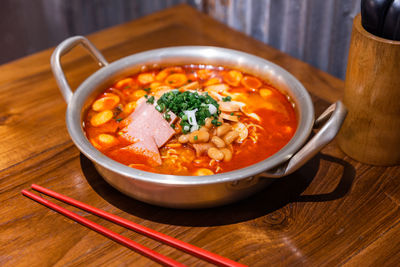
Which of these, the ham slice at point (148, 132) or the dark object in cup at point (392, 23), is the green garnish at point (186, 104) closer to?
the ham slice at point (148, 132)

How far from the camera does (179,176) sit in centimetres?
141

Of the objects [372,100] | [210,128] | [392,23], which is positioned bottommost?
[210,128]

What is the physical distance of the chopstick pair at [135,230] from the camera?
141 cm

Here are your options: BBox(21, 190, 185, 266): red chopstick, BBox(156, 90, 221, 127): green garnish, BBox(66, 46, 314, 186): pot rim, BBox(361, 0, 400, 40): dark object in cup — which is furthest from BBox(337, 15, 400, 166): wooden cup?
BBox(21, 190, 185, 266): red chopstick

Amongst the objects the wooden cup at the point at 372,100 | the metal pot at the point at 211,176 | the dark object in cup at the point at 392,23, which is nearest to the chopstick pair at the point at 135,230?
the metal pot at the point at 211,176

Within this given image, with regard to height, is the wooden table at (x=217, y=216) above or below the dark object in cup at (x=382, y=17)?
below

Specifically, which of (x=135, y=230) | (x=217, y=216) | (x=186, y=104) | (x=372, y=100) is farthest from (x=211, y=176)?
(x=372, y=100)

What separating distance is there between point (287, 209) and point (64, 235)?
0.81 m

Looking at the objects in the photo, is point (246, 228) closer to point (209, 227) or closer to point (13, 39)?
point (209, 227)

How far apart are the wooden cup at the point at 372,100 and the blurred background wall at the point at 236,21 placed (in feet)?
2.52

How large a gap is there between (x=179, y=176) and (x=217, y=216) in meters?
0.28

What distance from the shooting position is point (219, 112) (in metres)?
1.83

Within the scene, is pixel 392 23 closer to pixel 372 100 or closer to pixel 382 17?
pixel 382 17

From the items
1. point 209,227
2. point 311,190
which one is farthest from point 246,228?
point 311,190
